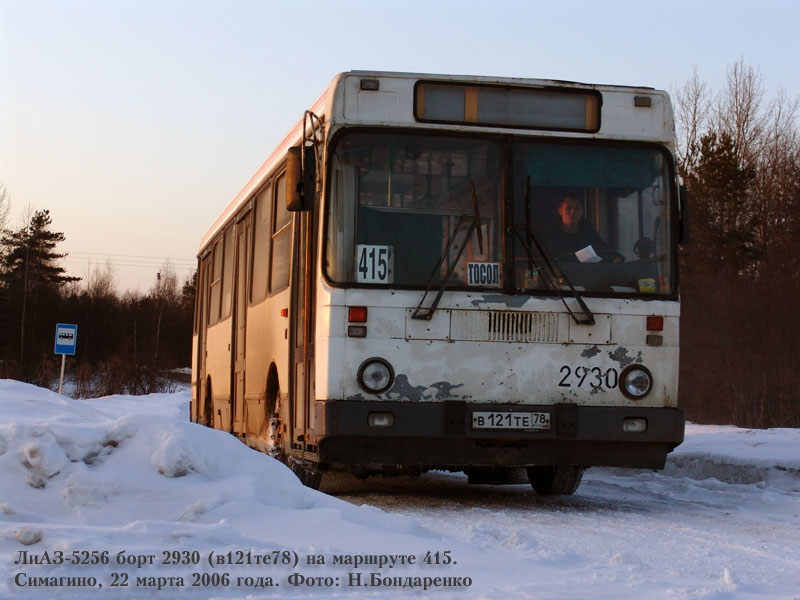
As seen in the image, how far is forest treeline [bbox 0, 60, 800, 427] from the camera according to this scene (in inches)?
1160

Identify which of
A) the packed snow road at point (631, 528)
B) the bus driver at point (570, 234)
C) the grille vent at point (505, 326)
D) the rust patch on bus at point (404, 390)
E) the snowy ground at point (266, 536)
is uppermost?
the bus driver at point (570, 234)

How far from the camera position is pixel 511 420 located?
28.8 feet

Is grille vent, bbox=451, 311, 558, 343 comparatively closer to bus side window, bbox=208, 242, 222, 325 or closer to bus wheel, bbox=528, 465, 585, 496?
→ bus wheel, bbox=528, 465, 585, 496

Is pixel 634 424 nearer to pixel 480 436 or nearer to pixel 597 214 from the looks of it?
pixel 480 436

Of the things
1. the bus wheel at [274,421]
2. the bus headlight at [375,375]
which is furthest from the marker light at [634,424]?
the bus wheel at [274,421]

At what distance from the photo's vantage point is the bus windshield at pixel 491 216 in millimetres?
8820

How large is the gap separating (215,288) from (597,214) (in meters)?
8.47

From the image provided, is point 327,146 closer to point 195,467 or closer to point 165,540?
point 195,467

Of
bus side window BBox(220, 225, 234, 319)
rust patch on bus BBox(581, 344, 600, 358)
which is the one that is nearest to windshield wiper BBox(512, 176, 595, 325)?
rust patch on bus BBox(581, 344, 600, 358)

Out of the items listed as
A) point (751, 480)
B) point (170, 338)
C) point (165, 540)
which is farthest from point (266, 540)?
point (170, 338)

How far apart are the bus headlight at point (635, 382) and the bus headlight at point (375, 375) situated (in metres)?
1.81

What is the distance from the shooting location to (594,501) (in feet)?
33.7

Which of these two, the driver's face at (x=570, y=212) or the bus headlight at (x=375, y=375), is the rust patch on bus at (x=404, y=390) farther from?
the driver's face at (x=570, y=212)

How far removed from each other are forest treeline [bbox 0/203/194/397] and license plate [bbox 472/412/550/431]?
31716 mm
